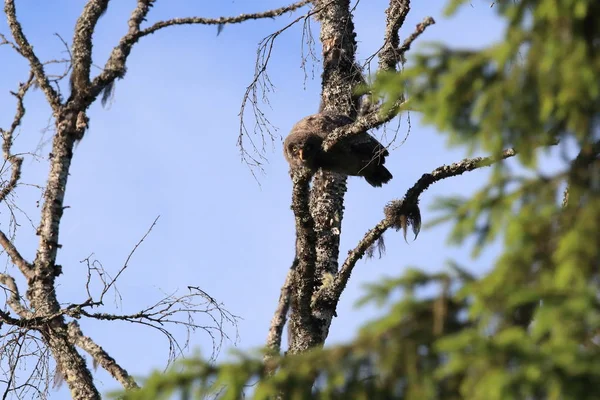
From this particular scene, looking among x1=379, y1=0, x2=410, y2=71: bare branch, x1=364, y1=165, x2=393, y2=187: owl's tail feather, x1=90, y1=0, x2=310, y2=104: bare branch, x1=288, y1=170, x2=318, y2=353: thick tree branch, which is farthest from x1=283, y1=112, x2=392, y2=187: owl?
x1=90, y1=0, x2=310, y2=104: bare branch

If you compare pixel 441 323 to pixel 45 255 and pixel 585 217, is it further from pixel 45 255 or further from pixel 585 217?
pixel 45 255

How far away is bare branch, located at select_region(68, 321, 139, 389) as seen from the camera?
6086 millimetres

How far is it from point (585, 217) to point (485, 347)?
56 cm

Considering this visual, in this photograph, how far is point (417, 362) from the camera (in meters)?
2.78

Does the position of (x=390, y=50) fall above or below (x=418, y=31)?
below

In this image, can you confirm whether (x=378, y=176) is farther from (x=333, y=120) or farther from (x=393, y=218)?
(x=393, y=218)

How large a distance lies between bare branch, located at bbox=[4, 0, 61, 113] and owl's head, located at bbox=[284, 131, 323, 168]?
218cm

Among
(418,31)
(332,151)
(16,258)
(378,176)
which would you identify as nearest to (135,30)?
(332,151)

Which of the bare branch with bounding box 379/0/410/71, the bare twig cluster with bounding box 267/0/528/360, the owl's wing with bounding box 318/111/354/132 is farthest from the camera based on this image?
the owl's wing with bounding box 318/111/354/132

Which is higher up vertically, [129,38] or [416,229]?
[129,38]

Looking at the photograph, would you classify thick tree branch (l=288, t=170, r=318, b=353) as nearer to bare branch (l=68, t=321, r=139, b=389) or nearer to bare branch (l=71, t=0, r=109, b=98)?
→ bare branch (l=68, t=321, r=139, b=389)

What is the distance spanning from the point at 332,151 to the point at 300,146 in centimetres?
162

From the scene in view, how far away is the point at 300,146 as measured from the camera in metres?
8.77

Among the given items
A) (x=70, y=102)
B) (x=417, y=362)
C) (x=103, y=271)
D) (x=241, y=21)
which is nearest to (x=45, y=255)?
(x=103, y=271)
